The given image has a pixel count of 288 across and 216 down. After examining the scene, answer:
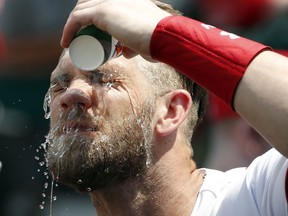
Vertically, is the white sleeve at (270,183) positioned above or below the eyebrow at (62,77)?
above

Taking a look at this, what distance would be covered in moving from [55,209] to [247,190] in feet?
9.85

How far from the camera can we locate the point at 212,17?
17.9 ft

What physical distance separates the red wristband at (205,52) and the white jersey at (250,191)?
46 cm

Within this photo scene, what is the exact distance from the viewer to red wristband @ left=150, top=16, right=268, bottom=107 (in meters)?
2.32

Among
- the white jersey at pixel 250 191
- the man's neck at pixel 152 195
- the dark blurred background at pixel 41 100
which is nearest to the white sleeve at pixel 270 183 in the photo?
the white jersey at pixel 250 191

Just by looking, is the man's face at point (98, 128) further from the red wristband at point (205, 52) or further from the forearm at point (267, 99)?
the forearm at point (267, 99)

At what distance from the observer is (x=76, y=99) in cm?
306

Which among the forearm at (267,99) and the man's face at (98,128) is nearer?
the forearm at (267,99)

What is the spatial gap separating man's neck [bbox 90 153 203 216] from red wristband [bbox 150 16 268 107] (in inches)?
34.0

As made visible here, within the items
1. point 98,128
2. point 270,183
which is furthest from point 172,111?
point 270,183

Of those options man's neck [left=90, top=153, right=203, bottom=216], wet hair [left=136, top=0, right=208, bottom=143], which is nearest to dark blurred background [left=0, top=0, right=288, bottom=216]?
wet hair [left=136, top=0, right=208, bottom=143]

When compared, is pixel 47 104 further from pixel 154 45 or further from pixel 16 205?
pixel 16 205

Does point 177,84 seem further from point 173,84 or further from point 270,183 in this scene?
point 270,183

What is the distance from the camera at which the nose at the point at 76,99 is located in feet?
10.0
